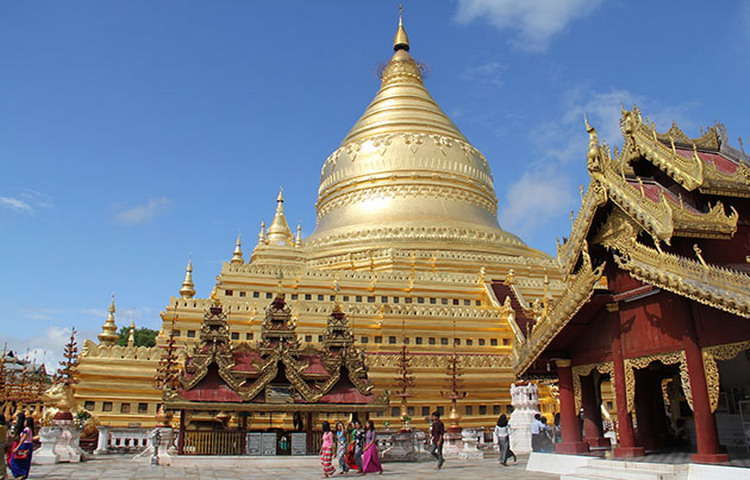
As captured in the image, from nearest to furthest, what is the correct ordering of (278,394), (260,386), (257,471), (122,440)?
(257,471) → (260,386) → (278,394) → (122,440)

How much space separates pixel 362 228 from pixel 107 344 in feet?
49.1

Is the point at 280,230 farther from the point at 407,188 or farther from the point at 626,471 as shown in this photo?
the point at 626,471

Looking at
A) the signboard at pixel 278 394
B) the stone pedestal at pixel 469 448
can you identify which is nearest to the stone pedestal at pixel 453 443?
the stone pedestal at pixel 469 448

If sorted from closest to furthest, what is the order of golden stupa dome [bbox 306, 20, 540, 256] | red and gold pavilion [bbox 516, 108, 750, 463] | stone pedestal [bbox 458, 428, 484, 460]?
red and gold pavilion [bbox 516, 108, 750, 463]
stone pedestal [bbox 458, 428, 484, 460]
golden stupa dome [bbox 306, 20, 540, 256]

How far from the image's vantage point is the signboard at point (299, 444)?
604 inches

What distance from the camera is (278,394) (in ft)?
51.3

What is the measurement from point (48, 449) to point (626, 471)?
13411mm

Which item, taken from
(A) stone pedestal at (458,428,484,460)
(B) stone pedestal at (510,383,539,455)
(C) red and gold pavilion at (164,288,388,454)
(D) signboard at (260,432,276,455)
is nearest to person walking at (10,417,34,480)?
(C) red and gold pavilion at (164,288,388,454)

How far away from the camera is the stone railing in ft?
61.0

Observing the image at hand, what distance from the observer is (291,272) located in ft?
96.9

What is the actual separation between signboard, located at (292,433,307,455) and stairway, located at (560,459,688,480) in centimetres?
708

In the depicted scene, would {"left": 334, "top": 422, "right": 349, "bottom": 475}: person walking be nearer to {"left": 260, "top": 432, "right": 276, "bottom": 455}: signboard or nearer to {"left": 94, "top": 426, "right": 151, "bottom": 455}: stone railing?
{"left": 260, "top": 432, "right": 276, "bottom": 455}: signboard

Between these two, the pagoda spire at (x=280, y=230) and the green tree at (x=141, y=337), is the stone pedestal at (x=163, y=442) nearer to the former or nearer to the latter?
the pagoda spire at (x=280, y=230)

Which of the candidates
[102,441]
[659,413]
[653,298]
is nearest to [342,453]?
[659,413]
